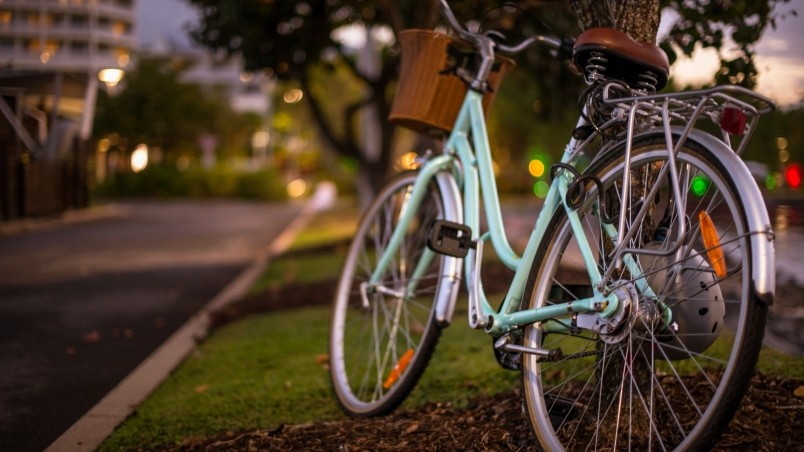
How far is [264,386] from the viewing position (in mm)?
5082

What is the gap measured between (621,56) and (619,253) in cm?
65

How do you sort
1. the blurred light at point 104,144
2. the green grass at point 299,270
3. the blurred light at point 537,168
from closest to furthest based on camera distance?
the green grass at point 299,270 < the blurred light at point 537,168 < the blurred light at point 104,144

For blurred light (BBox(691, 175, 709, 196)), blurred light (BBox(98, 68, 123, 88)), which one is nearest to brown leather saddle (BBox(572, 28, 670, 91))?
blurred light (BBox(691, 175, 709, 196))

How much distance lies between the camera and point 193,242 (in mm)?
17375

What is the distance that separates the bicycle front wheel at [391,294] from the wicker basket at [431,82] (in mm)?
310

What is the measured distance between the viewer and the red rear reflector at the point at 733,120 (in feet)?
8.07

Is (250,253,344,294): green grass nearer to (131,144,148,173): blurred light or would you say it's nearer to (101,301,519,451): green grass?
(101,301,519,451): green grass

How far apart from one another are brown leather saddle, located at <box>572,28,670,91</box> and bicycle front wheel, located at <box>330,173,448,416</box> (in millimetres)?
1090

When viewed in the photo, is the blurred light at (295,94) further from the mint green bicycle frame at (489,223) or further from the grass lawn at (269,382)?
the mint green bicycle frame at (489,223)

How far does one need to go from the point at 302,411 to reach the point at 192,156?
198 ft

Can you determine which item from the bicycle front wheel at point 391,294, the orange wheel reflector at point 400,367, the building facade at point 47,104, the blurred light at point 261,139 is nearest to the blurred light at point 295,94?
the building facade at point 47,104

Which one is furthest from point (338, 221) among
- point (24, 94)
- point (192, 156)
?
point (192, 156)

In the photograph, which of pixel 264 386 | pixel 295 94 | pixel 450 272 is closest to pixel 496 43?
pixel 450 272

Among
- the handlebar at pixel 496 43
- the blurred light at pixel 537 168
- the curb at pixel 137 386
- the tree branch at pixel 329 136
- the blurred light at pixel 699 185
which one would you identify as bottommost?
the curb at pixel 137 386
